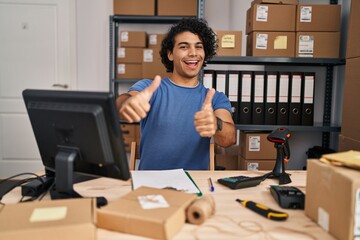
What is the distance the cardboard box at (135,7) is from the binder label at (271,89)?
117 centimetres

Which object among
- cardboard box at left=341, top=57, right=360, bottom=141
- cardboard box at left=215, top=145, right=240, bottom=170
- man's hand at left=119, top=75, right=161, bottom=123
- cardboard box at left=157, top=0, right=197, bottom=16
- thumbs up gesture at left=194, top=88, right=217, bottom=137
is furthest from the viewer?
cardboard box at left=157, top=0, right=197, bottom=16

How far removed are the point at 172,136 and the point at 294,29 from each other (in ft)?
3.78

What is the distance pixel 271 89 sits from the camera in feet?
7.09

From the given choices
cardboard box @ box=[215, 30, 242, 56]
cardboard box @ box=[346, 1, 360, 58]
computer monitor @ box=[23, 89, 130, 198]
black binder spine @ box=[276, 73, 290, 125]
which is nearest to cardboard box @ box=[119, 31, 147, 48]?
cardboard box @ box=[215, 30, 242, 56]

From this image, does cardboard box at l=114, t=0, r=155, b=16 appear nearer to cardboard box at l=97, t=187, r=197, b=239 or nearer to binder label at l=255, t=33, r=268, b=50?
binder label at l=255, t=33, r=268, b=50

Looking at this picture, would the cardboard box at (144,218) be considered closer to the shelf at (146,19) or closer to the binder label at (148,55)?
the binder label at (148,55)

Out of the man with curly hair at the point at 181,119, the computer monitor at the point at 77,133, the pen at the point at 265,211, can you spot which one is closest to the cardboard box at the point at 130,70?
the man with curly hair at the point at 181,119

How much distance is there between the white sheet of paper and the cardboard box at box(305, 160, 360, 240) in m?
0.34

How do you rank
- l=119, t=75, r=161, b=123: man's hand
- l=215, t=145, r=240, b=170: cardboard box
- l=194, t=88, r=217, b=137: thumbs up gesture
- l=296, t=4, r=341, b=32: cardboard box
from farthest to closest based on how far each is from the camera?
l=215, t=145, r=240, b=170: cardboard box, l=296, t=4, r=341, b=32: cardboard box, l=194, t=88, r=217, b=137: thumbs up gesture, l=119, t=75, r=161, b=123: man's hand

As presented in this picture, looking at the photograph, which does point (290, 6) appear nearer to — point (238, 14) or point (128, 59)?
point (238, 14)

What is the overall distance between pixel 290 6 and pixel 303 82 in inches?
19.6

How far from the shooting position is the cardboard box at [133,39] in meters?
2.72

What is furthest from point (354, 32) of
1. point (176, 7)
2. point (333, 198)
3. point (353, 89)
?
point (176, 7)

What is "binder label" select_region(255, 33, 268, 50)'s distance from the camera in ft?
7.02
